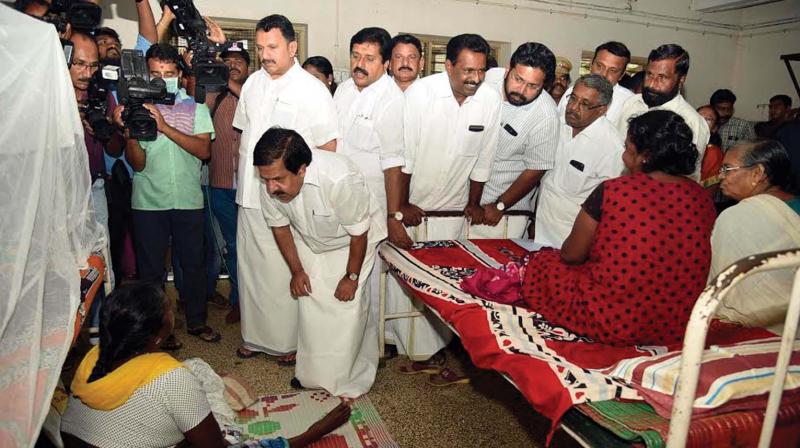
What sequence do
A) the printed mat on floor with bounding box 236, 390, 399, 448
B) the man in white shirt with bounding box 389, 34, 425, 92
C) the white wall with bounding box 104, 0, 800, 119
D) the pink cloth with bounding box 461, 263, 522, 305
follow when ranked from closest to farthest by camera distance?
1. the pink cloth with bounding box 461, 263, 522, 305
2. the printed mat on floor with bounding box 236, 390, 399, 448
3. the man in white shirt with bounding box 389, 34, 425, 92
4. the white wall with bounding box 104, 0, 800, 119

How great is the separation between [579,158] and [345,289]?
135 cm

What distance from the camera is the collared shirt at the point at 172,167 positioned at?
2.85m

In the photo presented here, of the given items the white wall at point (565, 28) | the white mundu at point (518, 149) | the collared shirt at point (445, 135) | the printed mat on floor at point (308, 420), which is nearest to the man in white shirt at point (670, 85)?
the white mundu at point (518, 149)

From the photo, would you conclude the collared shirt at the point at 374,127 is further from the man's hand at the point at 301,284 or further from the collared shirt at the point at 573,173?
the collared shirt at the point at 573,173

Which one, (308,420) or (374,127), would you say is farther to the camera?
(374,127)

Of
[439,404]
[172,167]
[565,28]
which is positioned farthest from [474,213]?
[565,28]

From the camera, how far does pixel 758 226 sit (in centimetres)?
192

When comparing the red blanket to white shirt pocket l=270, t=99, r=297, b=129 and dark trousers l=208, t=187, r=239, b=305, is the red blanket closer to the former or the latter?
white shirt pocket l=270, t=99, r=297, b=129

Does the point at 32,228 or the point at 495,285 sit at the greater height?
the point at 32,228

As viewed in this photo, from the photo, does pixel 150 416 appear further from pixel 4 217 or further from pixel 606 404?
pixel 606 404

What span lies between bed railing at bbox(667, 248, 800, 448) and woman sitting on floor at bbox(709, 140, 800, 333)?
74 cm

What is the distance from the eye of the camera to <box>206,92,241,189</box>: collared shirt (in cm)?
332

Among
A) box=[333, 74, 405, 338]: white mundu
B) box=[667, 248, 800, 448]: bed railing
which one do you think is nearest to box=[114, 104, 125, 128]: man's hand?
box=[333, 74, 405, 338]: white mundu

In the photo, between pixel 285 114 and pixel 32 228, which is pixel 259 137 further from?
pixel 32 228
